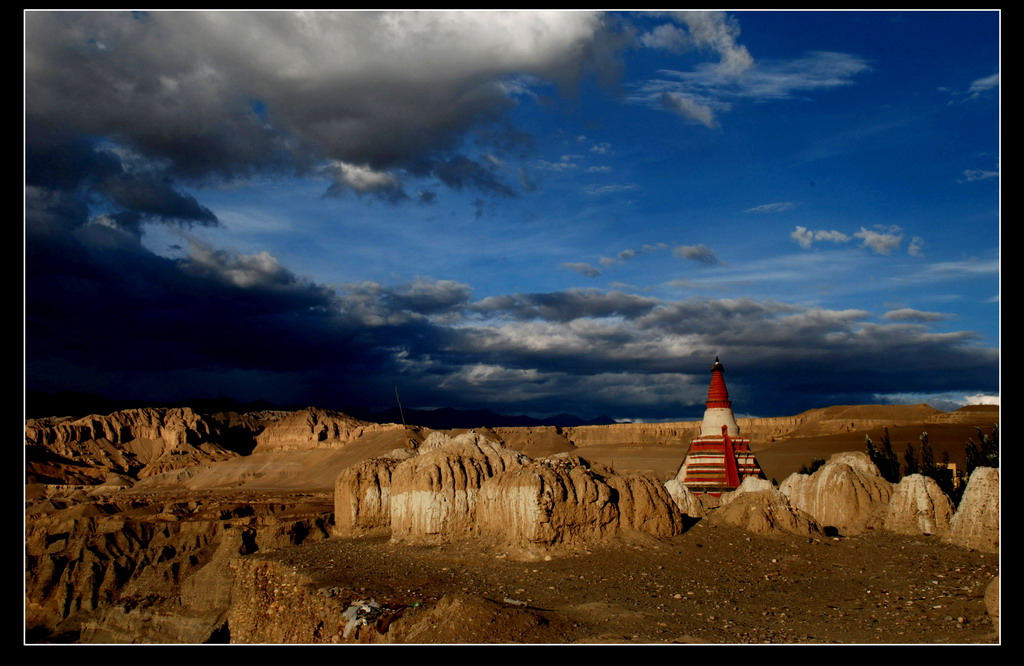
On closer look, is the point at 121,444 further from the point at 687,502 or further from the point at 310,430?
the point at 687,502

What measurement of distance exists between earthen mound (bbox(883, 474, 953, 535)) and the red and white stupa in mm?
6817

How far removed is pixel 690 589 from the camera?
13.6 metres

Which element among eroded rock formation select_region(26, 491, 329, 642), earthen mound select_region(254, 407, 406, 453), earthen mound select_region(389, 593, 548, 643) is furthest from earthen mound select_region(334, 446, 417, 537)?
earthen mound select_region(254, 407, 406, 453)

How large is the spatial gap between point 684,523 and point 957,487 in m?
13.2

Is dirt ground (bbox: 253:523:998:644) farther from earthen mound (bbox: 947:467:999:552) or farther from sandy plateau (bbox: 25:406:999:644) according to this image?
earthen mound (bbox: 947:467:999:552)

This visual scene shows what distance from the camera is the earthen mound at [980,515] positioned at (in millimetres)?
16172

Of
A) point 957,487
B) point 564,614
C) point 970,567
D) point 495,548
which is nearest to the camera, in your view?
point 564,614

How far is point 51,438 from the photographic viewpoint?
97750mm

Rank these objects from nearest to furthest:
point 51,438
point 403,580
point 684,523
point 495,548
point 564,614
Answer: point 564,614 < point 403,580 < point 495,548 < point 684,523 < point 51,438

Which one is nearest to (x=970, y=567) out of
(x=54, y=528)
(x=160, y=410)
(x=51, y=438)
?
(x=54, y=528)

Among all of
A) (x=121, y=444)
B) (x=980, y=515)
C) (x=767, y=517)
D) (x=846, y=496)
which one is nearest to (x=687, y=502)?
(x=767, y=517)

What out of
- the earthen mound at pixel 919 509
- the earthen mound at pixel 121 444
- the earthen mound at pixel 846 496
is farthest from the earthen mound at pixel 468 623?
the earthen mound at pixel 121 444

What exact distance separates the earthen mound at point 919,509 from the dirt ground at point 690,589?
86 centimetres
